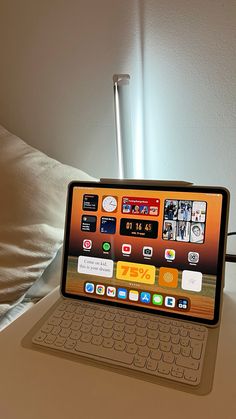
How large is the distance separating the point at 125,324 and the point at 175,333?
3.3 inches

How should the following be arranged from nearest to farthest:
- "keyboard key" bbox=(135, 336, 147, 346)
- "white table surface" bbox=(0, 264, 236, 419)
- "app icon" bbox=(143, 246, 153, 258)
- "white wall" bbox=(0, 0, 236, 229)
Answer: "white table surface" bbox=(0, 264, 236, 419)
"keyboard key" bbox=(135, 336, 147, 346)
"app icon" bbox=(143, 246, 153, 258)
"white wall" bbox=(0, 0, 236, 229)

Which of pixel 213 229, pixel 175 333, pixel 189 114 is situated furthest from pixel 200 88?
pixel 175 333

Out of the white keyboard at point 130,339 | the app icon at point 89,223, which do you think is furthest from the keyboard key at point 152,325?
the app icon at point 89,223

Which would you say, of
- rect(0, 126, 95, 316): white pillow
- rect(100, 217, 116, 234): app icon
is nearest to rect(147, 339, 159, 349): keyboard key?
rect(100, 217, 116, 234): app icon

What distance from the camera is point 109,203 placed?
0.65 meters

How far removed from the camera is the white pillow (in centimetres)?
74

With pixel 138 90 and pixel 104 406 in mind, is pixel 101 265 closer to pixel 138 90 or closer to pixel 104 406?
pixel 104 406

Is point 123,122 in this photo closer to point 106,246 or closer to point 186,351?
point 106,246

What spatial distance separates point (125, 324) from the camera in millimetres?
557

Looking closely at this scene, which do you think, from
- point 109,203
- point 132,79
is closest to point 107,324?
point 109,203

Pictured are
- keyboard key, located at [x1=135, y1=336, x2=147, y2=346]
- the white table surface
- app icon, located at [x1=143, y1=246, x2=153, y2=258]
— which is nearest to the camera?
the white table surface

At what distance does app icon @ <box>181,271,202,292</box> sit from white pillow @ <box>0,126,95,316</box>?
33 centimetres

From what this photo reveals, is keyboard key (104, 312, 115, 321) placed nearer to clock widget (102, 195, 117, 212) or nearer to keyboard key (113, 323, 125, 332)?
keyboard key (113, 323, 125, 332)

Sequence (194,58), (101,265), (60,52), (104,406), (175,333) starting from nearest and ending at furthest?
(104,406) < (175,333) < (101,265) < (194,58) < (60,52)
